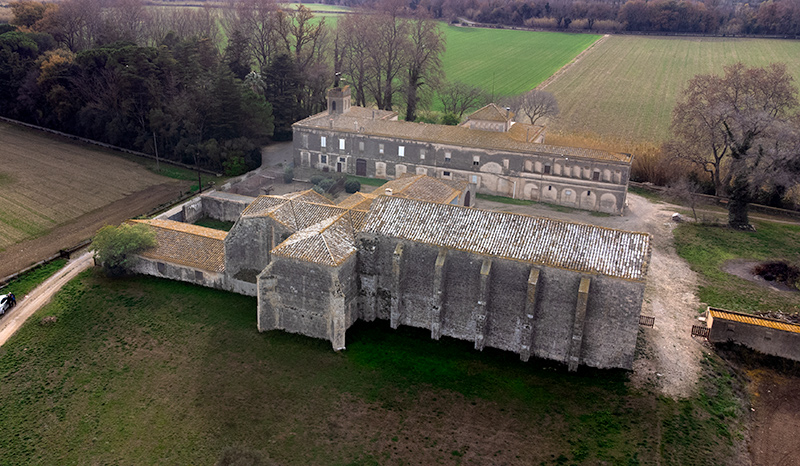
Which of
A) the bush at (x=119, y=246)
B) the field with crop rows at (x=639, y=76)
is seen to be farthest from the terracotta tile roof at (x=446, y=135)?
the bush at (x=119, y=246)

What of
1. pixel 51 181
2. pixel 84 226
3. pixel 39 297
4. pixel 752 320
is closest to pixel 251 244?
pixel 39 297

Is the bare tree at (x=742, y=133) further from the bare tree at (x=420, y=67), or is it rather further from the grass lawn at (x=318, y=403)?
the bare tree at (x=420, y=67)

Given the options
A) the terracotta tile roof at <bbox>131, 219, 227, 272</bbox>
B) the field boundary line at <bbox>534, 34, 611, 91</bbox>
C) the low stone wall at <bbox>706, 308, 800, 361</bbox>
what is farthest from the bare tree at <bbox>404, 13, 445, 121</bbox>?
the low stone wall at <bbox>706, 308, 800, 361</bbox>

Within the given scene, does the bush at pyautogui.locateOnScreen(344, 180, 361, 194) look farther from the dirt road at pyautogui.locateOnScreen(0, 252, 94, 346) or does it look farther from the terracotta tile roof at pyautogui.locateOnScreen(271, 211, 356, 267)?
the dirt road at pyautogui.locateOnScreen(0, 252, 94, 346)

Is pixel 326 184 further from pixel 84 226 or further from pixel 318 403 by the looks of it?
pixel 318 403

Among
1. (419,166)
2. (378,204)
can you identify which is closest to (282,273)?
(378,204)

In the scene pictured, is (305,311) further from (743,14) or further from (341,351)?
(743,14)
